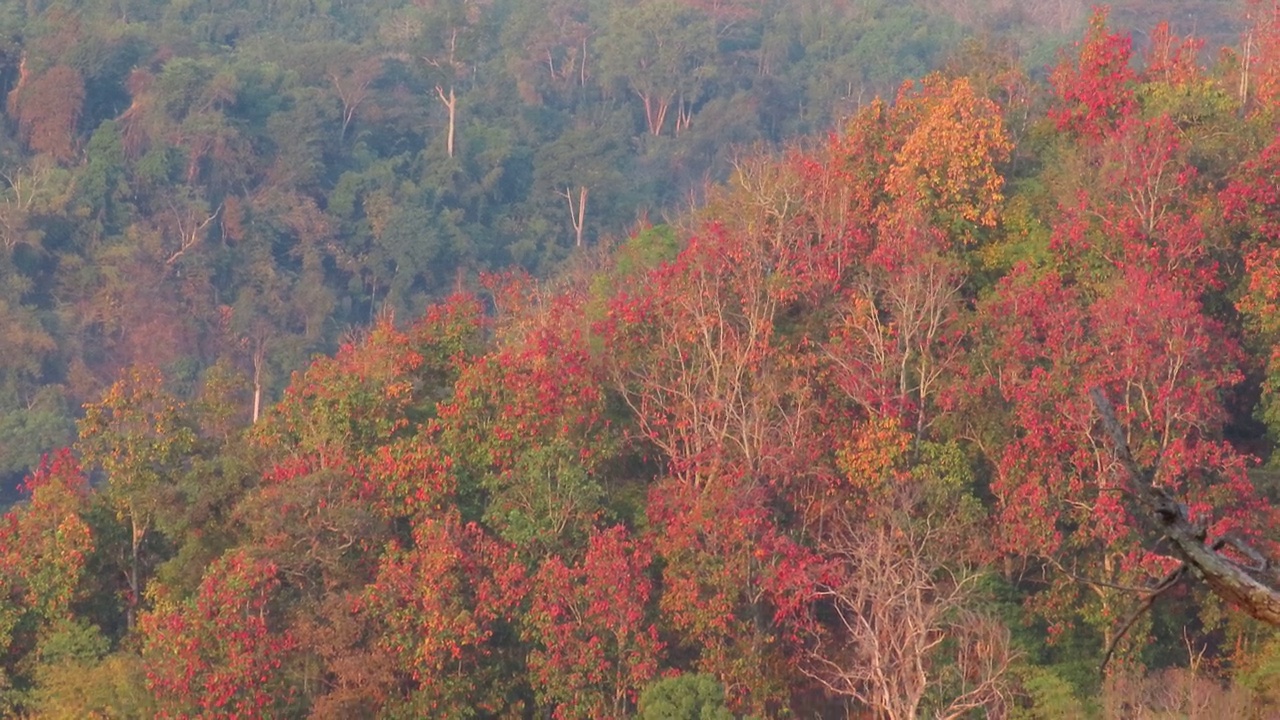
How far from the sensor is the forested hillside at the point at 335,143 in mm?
39375

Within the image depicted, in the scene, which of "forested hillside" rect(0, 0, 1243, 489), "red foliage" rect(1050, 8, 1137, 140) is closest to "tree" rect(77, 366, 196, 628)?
"red foliage" rect(1050, 8, 1137, 140)

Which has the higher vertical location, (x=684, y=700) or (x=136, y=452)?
(x=136, y=452)

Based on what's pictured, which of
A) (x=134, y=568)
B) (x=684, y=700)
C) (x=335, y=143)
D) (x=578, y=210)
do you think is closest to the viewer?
(x=684, y=700)

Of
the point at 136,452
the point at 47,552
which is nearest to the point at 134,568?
the point at 47,552

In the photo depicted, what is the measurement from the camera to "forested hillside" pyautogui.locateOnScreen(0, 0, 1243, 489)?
129 feet

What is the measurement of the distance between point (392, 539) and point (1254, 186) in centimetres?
1059

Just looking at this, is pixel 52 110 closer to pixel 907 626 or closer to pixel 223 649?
pixel 223 649

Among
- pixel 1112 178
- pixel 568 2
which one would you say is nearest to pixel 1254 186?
pixel 1112 178

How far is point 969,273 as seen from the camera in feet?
64.6

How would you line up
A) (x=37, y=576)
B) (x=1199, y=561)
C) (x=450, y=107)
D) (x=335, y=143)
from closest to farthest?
(x=1199, y=561)
(x=37, y=576)
(x=335, y=143)
(x=450, y=107)

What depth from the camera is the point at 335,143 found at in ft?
152

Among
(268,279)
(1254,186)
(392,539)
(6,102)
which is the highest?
(1254,186)

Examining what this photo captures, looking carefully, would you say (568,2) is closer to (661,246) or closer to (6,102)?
(6,102)

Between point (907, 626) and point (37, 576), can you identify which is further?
point (37, 576)
